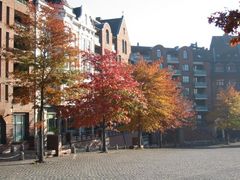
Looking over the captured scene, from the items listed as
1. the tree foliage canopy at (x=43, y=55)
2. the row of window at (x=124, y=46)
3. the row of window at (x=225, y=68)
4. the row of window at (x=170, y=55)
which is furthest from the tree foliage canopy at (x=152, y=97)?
the row of window at (x=225, y=68)

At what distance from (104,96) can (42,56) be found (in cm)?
879

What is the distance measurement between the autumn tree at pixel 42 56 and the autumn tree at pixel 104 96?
523 cm

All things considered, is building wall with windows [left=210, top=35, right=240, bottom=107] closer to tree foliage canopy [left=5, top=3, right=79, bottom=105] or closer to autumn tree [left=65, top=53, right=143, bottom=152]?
autumn tree [left=65, top=53, right=143, bottom=152]

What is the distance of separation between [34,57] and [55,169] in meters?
7.71

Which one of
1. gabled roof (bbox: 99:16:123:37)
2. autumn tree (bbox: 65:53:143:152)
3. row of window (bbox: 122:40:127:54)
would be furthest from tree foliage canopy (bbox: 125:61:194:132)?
row of window (bbox: 122:40:127:54)

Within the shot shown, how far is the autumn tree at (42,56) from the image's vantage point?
89.0ft

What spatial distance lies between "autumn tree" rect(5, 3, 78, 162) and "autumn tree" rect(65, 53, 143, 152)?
523 cm

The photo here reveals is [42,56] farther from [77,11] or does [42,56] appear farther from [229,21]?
[77,11]

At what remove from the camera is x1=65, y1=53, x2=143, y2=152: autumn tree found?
3419cm

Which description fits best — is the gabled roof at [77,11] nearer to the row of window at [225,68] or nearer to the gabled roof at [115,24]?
the gabled roof at [115,24]

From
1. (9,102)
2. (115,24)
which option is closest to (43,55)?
(9,102)

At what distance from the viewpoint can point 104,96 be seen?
34.9 metres

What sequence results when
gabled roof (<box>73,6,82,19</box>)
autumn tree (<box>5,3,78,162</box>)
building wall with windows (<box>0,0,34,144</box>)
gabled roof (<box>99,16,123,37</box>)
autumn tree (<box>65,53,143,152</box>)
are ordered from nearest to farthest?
1. autumn tree (<box>5,3,78,162</box>)
2. autumn tree (<box>65,53,143,152</box>)
3. building wall with windows (<box>0,0,34,144</box>)
4. gabled roof (<box>73,6,82,19</box>)
5. gabled roof (<box>99,16,123,37</box>)

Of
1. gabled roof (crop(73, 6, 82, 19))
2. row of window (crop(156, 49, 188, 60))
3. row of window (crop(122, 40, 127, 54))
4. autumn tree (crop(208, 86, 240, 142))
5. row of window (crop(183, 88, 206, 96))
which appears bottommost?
autumn tree (crop(208, 86, 240, 142))
